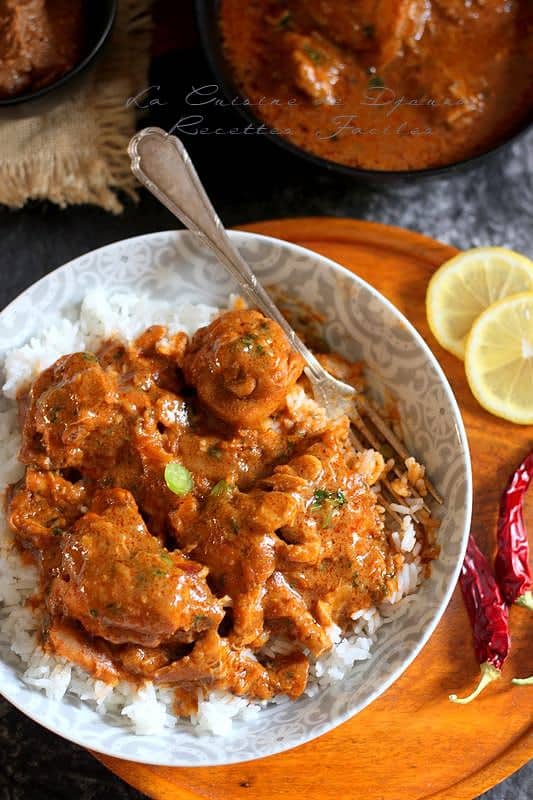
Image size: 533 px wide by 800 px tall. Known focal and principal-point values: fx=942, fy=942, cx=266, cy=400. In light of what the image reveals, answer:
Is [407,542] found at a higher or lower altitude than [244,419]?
lower

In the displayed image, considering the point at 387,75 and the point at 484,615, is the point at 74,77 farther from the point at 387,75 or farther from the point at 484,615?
the point at 484,615

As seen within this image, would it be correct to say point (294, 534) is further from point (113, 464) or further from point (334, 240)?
point (334, 240)

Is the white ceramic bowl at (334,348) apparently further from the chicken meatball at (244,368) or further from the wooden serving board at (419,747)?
the chicken meatball at (244,368)

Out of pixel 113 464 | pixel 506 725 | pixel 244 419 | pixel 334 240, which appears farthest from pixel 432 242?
pixel 506 725

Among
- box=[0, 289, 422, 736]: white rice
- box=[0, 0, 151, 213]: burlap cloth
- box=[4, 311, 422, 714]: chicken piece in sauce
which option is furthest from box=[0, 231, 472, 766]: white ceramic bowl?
box=[0, 0, 151, 213]: burlap cloth

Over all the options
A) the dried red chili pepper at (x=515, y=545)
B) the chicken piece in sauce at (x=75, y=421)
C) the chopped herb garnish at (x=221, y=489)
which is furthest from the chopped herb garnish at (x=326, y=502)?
the dried red chili pepper at (x=515, y=545)

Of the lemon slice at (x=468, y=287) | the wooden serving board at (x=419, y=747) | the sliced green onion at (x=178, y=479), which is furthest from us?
the lemon slice at (x=468, y=287)

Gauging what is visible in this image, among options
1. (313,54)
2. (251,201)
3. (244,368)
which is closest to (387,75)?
A: (313,54)

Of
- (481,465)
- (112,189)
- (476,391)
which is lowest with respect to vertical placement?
(481,465)
